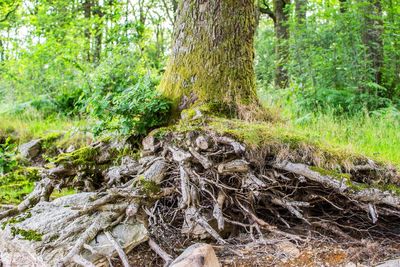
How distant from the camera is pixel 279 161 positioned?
3781 mm

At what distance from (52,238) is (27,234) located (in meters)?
0.27

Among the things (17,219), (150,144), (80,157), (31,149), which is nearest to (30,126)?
(31,149)

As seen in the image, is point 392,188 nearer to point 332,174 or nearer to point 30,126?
point 332,174

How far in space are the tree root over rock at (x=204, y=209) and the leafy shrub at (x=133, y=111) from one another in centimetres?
54

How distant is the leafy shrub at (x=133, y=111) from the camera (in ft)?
14.6

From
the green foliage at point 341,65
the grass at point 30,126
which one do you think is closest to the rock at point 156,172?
the grass at point 30,126

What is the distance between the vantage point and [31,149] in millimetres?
7254

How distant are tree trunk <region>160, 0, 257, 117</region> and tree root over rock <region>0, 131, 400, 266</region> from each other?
0.97m

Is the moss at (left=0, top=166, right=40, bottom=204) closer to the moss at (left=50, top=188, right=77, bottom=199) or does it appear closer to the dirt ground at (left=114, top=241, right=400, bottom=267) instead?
the moss at (left=50, top=188, right=77, bottom=199)

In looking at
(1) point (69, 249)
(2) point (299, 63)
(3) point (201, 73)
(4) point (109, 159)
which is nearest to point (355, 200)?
(3) point (201, 73)

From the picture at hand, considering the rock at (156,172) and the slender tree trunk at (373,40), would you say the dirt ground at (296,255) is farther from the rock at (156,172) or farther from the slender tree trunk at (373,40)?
the slender tree trunk at (373,40)

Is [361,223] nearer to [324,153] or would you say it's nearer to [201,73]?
[324,153]

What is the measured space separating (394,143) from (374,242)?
212 centimetres

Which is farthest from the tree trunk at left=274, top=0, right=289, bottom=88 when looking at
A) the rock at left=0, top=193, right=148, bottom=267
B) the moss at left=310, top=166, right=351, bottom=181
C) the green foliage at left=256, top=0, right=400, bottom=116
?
the rock at left=0, top=193, right=148, bottom=267
